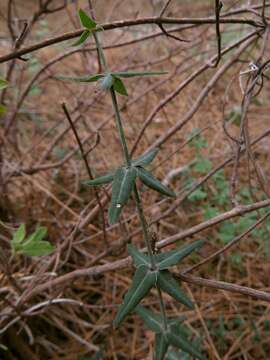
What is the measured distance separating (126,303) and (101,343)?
0.57m

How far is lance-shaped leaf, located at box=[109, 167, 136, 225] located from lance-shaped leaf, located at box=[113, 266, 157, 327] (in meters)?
0.13

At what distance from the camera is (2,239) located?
1.23 m

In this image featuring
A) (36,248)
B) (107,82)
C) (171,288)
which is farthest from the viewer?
(36,248)

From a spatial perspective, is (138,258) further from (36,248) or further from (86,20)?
(86,20)

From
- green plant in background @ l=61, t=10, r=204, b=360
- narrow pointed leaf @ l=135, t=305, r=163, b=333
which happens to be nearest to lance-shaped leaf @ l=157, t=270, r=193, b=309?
green plant in background @ l=61, t=10, r=204, b=360

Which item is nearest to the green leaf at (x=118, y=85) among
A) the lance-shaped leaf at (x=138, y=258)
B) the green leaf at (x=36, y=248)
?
the lance-shaped leaf at (x=138, y=258)

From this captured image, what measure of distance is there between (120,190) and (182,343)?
289mm

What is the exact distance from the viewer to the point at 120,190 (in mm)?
696

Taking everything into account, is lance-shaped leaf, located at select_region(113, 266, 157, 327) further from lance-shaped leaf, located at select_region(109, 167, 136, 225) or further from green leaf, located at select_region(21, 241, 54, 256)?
green leaf, located at select_region(21, 241, 54, 256)

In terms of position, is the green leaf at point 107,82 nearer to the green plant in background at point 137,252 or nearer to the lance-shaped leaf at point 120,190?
the green plant in background at point 137,252

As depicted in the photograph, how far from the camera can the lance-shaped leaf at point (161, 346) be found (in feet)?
2.57

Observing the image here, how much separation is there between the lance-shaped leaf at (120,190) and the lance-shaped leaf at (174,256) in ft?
0.47

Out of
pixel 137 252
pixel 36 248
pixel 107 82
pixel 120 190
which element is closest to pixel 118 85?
pixel 107 82

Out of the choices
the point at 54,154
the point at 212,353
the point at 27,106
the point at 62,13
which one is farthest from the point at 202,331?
the point at 62,13
